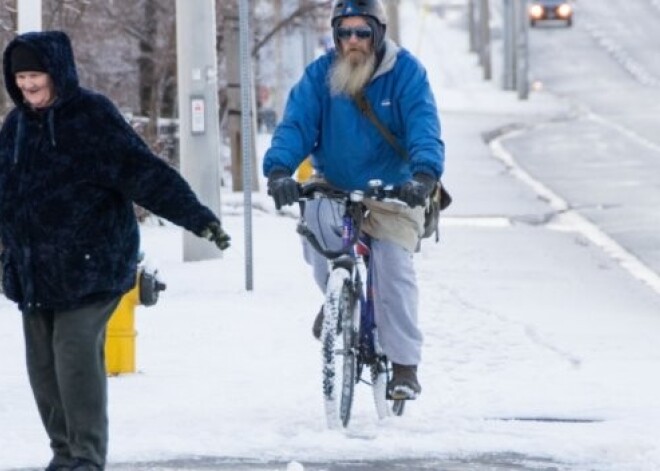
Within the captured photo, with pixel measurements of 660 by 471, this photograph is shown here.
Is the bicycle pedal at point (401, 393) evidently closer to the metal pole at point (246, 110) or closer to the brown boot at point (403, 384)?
the brown boot at point (403, 384)

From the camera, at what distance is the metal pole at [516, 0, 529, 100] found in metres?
54.1

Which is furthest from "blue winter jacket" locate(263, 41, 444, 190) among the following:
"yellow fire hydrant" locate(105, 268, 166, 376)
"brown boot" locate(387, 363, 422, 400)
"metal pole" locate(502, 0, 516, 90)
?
"metal pole" locate(502, 0, 516, 90)

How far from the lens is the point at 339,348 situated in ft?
27.6

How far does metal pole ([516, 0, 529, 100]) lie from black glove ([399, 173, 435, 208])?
46.0 meters

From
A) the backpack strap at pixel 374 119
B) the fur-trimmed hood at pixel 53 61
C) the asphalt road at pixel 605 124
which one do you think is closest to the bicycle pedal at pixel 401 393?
the backpack strap at pixel 374 119

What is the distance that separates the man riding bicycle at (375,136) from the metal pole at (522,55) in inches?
1795

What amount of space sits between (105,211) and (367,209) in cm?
160

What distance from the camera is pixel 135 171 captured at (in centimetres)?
718

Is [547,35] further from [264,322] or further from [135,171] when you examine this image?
[135,171]

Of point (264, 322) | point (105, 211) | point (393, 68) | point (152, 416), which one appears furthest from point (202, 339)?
point (105, 211)

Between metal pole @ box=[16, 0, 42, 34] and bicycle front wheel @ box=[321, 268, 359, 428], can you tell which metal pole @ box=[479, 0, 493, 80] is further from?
bicycle front wheel @ box=[321, 268, 359, 428]

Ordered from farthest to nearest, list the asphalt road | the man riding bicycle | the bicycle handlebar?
the asphalt road
the man riding bicycle
the bicycle handlebar

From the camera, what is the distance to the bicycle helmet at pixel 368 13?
842 centimetres

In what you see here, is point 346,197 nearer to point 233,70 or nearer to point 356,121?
point 356,121
